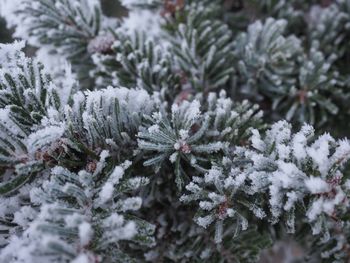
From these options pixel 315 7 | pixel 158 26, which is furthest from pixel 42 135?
pixel 315 7

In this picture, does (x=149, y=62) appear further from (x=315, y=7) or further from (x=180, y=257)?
(x=315, y=7)

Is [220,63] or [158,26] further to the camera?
[158,26]

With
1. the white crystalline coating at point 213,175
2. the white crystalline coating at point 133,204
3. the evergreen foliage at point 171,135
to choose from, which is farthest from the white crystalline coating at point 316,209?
the white crystalline coating at point 133,204

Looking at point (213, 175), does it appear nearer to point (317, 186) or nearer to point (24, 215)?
point (317, 186)

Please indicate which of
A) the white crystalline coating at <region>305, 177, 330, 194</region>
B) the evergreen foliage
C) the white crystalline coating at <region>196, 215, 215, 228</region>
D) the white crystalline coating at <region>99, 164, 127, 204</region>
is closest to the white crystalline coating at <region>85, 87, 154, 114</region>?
the evergreen foliage

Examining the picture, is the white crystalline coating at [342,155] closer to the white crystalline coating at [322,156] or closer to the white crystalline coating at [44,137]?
the white crystalline coating at [322,156]

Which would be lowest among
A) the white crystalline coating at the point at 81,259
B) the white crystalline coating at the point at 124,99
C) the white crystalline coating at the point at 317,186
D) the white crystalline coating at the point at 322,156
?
the white crystalline coating at the point at 81,259

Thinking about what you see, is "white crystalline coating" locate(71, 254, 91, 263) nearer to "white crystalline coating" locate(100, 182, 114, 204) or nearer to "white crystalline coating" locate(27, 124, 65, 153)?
"white crystalline coating" locate(100, 182, 114, 204)
